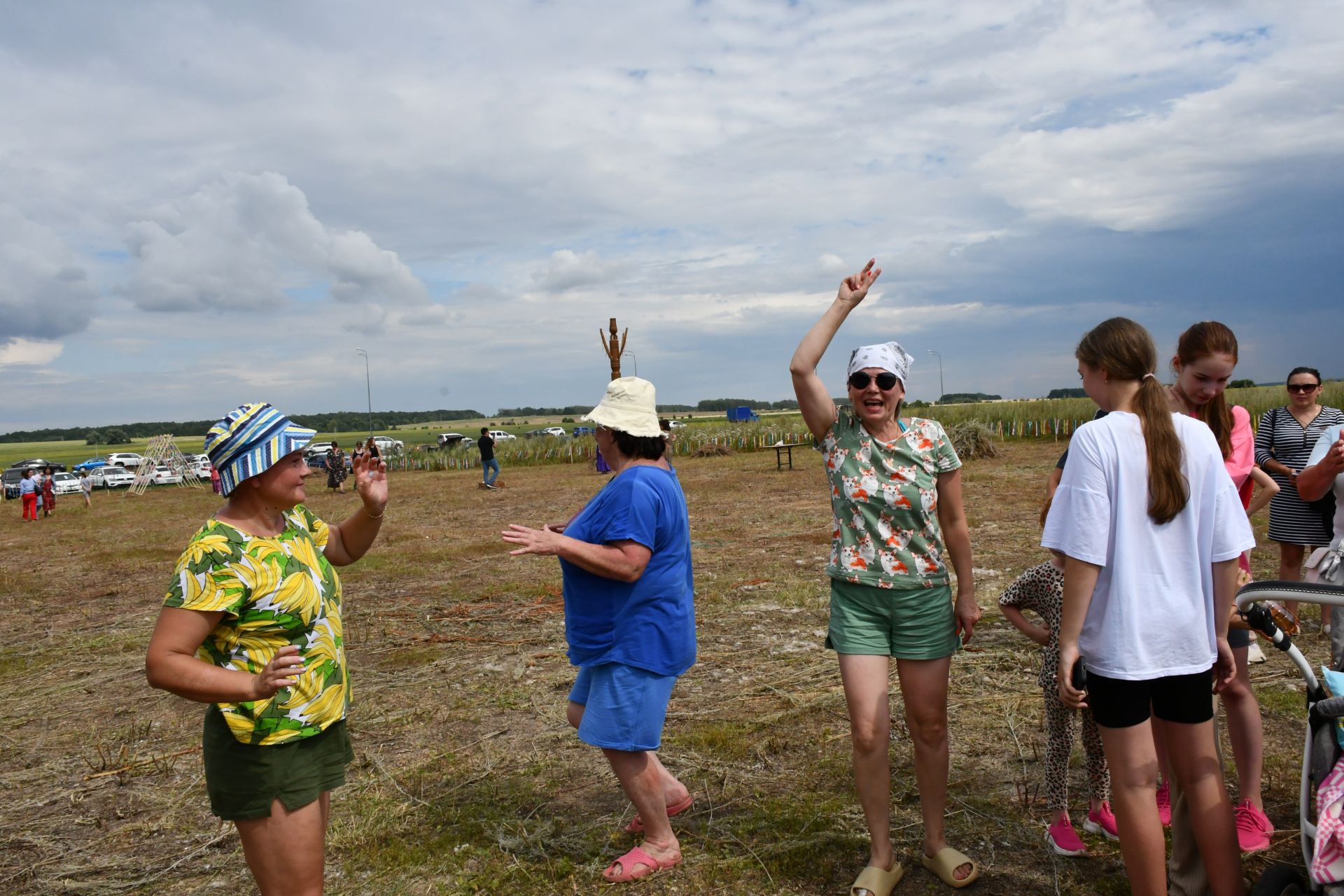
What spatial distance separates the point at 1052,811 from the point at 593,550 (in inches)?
78.6

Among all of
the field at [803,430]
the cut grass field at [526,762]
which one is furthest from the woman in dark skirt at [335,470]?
the cut grass field at [526,762]

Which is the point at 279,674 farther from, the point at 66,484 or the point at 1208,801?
the point at 66,484

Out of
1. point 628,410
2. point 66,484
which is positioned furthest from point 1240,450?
point 66,484

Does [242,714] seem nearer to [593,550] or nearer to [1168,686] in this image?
[593,550]

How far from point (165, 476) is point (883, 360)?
40.9 metres

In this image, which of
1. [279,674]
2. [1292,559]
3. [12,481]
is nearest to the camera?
[279,674]

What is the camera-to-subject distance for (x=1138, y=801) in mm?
2346

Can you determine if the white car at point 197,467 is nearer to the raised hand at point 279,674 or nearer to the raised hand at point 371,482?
the raised hand at point 371,482

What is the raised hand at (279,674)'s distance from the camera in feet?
6.85

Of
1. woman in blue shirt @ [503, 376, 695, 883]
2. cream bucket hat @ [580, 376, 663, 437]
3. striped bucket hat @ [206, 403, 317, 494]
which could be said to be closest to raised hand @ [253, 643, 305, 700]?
striped bucket hat @ [206, 403, 317, 494]

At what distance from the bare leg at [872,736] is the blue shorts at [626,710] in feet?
2.13

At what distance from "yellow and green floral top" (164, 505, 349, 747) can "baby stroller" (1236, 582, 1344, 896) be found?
2.61 metres

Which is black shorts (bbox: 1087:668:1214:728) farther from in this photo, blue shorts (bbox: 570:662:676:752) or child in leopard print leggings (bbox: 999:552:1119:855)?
blue shorts (bbox: 570:662:676:752)

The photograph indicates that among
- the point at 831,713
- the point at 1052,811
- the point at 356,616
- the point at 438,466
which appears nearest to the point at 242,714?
the point at 1052,811
